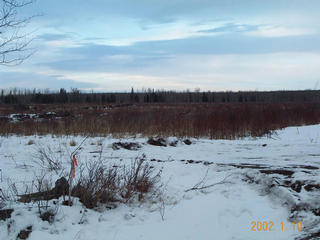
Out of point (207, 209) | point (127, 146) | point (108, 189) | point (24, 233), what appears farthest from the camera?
point (127, 146)

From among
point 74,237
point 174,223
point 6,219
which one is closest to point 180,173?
point 174,223

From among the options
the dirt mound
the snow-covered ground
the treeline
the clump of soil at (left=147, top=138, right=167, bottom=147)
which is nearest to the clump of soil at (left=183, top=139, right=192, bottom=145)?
the clump of soil at (left=147, top=138, right=167, bottom=147)

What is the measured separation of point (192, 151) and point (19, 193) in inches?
164

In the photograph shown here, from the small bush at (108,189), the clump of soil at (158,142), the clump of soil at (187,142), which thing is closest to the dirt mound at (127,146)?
the clump of soil at (158,142)

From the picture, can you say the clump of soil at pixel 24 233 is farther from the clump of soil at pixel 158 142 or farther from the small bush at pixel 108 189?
the clump of soil at pixel 158 142

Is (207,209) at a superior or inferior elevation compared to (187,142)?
inferior

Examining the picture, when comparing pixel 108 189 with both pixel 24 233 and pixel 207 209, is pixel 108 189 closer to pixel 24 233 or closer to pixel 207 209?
pixel 24 233

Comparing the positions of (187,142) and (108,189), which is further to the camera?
(187,142)

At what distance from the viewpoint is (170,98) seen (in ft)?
279

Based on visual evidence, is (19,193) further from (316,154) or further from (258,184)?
(316,154)

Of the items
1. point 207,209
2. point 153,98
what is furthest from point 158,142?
point 153,98
